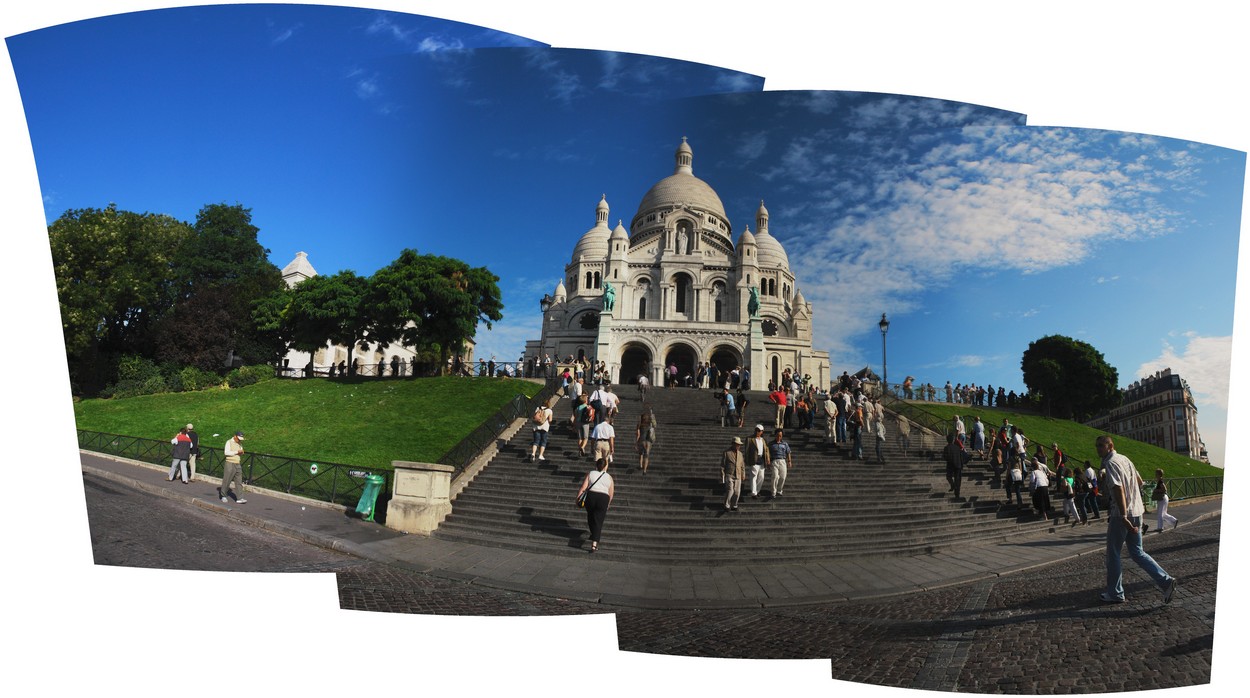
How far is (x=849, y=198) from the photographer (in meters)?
3.65

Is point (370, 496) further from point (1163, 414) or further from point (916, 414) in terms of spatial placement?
point (1163, 414)

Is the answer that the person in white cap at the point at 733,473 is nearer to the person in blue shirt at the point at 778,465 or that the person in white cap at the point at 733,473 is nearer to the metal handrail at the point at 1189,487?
the person in blue shirt at the point at 778,465

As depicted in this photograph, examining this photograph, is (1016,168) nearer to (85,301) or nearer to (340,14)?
(340,14)

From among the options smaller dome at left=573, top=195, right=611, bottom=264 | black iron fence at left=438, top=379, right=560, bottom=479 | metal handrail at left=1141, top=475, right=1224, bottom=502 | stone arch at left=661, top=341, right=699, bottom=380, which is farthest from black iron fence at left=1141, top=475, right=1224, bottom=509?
stone arch at left=661, top=341, right=699, bottom=380

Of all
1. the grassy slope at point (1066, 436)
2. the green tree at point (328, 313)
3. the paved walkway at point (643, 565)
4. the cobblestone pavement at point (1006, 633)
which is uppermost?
the green tree at point (328, 313)

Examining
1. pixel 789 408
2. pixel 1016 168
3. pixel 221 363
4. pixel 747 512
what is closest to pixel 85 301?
pixel 221 363

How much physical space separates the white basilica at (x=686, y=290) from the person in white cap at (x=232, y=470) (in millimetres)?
2663

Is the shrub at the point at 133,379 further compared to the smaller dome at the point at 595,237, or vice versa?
the shrub at the point at 133,379

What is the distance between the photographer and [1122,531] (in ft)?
10.8

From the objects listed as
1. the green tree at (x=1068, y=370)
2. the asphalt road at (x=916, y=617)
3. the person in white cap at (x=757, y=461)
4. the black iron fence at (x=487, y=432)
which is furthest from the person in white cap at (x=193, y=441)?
the green tree at (x=1068, y=370)

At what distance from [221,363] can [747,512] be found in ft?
16.6

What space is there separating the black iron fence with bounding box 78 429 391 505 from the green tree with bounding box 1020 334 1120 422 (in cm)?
509

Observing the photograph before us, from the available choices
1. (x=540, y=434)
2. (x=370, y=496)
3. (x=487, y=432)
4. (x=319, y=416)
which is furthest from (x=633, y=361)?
(x=319, y=416)

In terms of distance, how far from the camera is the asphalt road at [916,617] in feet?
9.39
